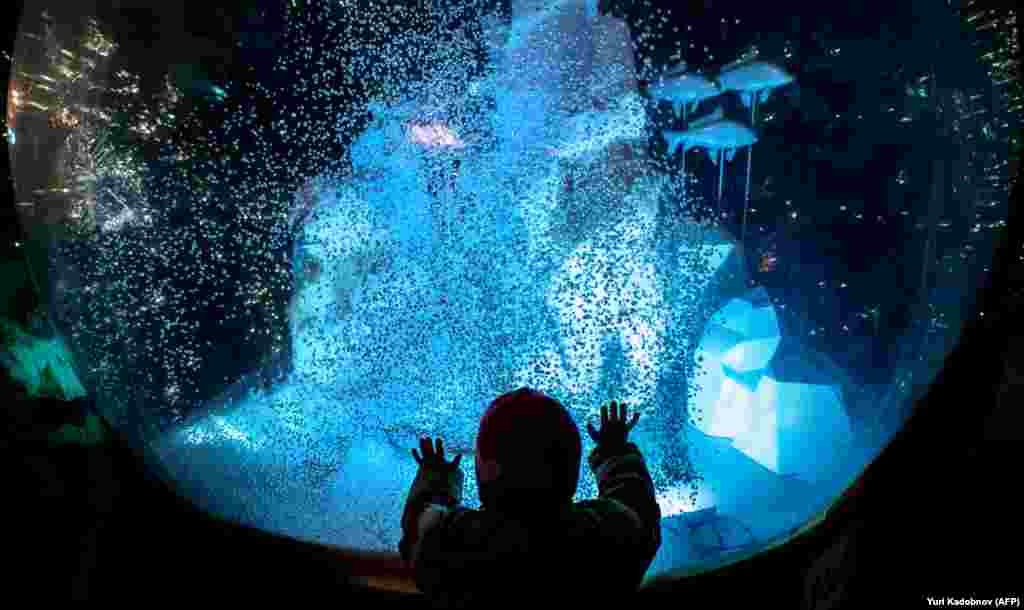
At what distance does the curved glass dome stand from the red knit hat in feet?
1.21

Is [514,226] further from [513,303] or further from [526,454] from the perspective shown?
[526,454]

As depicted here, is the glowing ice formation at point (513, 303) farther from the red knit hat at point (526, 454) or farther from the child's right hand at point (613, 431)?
the red knit hat at point (526, 454)

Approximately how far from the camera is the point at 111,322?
1014 millimetres

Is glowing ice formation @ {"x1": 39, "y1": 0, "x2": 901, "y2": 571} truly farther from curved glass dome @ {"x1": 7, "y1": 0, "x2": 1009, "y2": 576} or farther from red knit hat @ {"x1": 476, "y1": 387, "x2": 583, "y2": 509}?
red knit hat @ {"x1": 476, "y1": 387, "x2": 583, "y2": 509}

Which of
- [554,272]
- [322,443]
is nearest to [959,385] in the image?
[554,272]

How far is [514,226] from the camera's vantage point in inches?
36.5

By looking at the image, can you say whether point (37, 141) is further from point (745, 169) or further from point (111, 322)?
point (745, 169)

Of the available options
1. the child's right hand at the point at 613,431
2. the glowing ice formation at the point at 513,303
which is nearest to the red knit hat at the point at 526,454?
the child's right hand at the point at 613,431

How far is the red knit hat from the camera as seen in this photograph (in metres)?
0.56

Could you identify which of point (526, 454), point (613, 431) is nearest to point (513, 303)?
point (613, 431)

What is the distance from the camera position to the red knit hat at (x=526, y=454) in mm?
562

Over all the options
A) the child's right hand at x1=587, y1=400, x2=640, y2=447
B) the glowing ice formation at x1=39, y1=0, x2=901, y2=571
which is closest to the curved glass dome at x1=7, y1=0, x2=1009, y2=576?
the glowing ice formation at x1=39, y1=0, x2=901, y2=571

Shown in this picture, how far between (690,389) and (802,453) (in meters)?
0.21

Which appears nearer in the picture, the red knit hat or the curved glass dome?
the red knit hat
